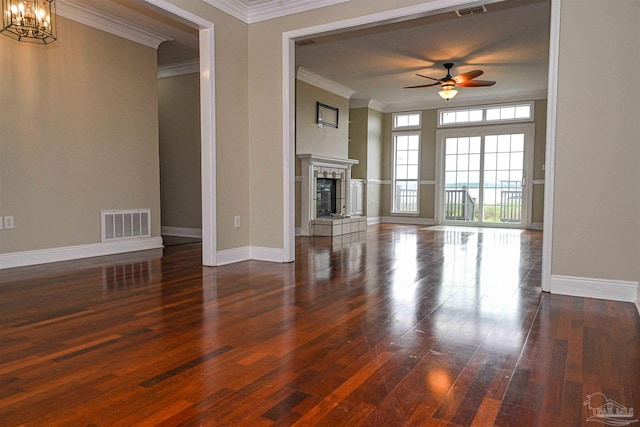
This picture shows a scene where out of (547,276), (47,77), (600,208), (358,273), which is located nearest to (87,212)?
(47,77)

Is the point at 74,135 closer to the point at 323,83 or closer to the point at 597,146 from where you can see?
the point at 323,83

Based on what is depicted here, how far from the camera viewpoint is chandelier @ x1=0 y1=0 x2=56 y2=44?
3.76 m

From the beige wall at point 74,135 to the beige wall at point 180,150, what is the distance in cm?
112

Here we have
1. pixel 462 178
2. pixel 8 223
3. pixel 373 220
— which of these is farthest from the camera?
pixel 373 220

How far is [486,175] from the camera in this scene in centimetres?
921

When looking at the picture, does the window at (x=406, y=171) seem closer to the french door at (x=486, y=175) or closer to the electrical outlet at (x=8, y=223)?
the french door at (x=486, y=175)

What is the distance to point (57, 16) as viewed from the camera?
14.5ft

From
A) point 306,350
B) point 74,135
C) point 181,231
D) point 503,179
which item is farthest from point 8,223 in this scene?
point 503,179

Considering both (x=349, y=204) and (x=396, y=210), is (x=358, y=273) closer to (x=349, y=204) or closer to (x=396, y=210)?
(x=349, y=204)

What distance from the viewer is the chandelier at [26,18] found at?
3756mm

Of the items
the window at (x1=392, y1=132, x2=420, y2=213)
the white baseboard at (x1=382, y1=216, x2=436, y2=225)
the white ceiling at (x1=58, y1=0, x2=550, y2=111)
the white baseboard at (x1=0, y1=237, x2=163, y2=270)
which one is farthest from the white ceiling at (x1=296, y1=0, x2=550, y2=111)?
the white baseboard at (x1=0, y1=237, x2=163, y2=270)

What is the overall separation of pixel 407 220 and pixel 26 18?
804 cm

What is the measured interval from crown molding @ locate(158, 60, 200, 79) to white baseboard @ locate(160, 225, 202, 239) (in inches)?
96.6

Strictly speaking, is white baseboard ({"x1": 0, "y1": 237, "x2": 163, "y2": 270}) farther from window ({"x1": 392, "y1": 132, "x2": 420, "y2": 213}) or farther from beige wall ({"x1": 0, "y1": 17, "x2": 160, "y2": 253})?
window ({"x1": 392, "y1": 132, "x2": 420, "y2": 213})
